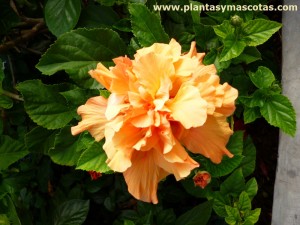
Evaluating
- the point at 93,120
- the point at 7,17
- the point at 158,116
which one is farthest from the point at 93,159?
the point at 7,17

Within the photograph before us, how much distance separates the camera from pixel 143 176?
2.39ft

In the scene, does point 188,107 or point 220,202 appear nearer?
point 188,107

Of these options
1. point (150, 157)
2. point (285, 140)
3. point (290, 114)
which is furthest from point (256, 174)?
point (150, 157)

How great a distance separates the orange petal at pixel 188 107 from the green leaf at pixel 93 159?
0.70 ft

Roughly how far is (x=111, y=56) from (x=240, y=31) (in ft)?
0.95

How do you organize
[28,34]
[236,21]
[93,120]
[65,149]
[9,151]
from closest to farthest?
[93,120], [236,21], [65,149], [9,151], [28,34]

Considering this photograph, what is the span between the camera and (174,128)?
2.27 ft

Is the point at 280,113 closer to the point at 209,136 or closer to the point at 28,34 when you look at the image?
the point at 209,136

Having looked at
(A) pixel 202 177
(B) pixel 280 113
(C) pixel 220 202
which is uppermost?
(B) pixel 280 113

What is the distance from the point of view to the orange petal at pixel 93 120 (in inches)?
29.6

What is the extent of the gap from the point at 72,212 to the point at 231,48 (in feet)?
2.05

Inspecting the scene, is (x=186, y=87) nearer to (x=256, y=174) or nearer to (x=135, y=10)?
(x=135, y=10)

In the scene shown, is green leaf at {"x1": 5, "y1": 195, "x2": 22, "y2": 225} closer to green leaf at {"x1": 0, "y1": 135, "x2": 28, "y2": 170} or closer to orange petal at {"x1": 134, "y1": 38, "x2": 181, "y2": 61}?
green leaf at {"x1": 0, "y1": 135, "x2": 28, "y2": 170}

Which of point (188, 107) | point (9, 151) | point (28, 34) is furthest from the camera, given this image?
point (28, 34)
